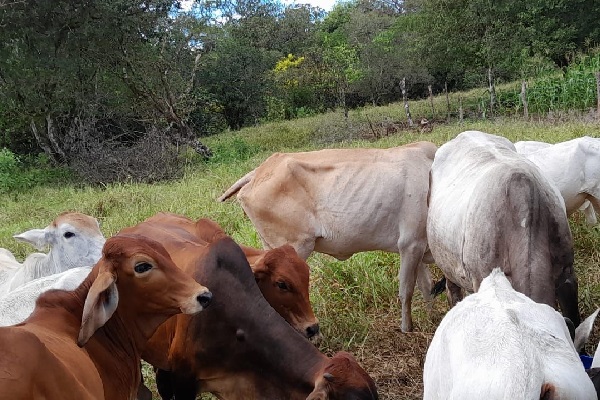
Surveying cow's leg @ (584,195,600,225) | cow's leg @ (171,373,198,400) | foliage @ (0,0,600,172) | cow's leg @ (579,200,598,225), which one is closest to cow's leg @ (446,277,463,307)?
cow's leg @ (584,195,600,225)

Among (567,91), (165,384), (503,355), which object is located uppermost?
(503,355)

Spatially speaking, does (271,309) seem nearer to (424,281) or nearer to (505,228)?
(505,228)

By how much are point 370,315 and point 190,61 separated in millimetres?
14913

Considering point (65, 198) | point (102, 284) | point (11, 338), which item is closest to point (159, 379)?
point (102, 284)

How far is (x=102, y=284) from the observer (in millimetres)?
2760

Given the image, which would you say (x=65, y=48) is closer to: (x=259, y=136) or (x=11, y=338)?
(x=259, y=136)

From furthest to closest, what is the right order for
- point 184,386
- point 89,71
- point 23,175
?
point 89,71 < point 23,175 < point 184,386

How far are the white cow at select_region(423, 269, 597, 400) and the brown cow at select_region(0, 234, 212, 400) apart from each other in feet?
3.62

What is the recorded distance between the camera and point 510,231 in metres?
3.44

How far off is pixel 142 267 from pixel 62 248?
7.74 ft

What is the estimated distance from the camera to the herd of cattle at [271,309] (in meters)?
2.23

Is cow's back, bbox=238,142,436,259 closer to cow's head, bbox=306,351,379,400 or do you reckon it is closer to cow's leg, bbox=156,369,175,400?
cow's leg, bbox=156,369,175,400

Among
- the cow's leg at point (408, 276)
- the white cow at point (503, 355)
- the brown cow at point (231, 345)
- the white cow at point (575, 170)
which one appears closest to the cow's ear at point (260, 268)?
the brown cow at point (231, 345)

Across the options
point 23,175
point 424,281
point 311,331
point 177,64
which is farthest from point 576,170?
point 177,64
